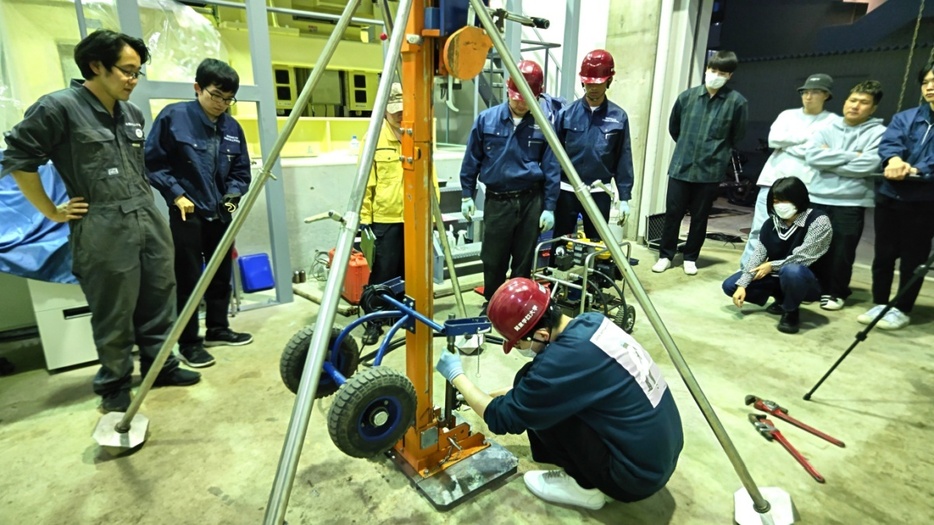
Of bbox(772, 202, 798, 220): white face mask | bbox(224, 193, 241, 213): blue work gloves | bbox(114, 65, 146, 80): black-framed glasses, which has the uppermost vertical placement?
bbox(114, 65, 146, 80): black-framed glasses

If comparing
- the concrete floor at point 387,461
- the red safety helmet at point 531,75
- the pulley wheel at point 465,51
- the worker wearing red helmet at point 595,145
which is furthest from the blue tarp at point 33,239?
the worker wearing red helmet at point 595,145

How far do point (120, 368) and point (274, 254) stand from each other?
1.27m

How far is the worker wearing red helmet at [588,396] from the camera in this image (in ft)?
4.60

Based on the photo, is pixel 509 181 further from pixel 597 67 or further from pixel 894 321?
pixel 894 321

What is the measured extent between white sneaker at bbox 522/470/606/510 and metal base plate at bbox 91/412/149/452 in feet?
4.81

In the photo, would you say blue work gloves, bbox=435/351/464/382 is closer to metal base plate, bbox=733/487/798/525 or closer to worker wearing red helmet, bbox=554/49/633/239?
metal base plate, bbox=733/487/798/525

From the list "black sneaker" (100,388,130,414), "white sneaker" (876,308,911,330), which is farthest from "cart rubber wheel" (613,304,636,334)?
"black sneaker" (100,388,130,414)

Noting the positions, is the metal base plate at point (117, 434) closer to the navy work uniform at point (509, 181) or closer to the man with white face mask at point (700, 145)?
the navy work uniform at point (509, 181)

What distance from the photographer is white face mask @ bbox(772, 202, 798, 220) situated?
10.1ft

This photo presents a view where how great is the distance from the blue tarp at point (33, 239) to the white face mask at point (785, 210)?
3.74 meters

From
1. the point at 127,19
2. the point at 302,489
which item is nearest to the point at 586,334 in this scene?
the point at 302,489

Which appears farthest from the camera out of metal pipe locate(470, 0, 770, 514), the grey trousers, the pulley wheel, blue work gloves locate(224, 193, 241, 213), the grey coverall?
blue work gloves locate(224, 193, 241, 213)

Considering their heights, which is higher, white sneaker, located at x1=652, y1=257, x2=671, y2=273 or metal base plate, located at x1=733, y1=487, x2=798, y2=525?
white sneaker, located at x1=652, y1=257, x2=671, y2=273

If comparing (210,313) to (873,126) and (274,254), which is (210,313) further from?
(873,126)
